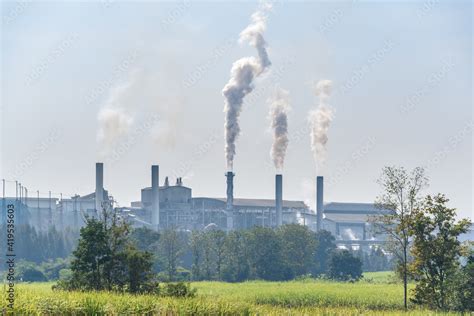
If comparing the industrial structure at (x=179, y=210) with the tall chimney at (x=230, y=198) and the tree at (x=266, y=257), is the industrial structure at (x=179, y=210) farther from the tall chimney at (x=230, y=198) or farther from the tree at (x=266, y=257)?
the tree at (x=266, y=257)

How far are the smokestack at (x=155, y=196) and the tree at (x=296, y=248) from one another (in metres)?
36.3

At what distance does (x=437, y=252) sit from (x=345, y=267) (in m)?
57.4

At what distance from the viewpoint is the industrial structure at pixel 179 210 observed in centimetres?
13638

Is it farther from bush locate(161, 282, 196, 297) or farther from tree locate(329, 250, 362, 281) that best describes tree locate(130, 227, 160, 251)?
bush locate(161, 282, 196, 297)

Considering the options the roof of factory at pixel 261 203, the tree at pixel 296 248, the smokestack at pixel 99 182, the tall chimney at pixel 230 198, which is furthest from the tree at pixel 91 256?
the roof of factory at pixel 261 203

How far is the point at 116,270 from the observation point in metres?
45.9

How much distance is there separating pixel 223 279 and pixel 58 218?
212 ft

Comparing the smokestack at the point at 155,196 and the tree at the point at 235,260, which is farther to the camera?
the smokestack at the point at 155,196

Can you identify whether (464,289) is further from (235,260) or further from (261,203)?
(261,203)

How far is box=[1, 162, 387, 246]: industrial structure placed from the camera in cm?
13638

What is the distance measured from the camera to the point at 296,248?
328 feet

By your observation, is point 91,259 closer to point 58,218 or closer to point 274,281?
point 274,281

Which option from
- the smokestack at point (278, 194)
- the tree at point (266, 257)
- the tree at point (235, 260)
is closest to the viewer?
the tree at point (266, 257)

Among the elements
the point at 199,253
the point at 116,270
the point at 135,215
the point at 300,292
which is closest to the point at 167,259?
the point at 199,253
